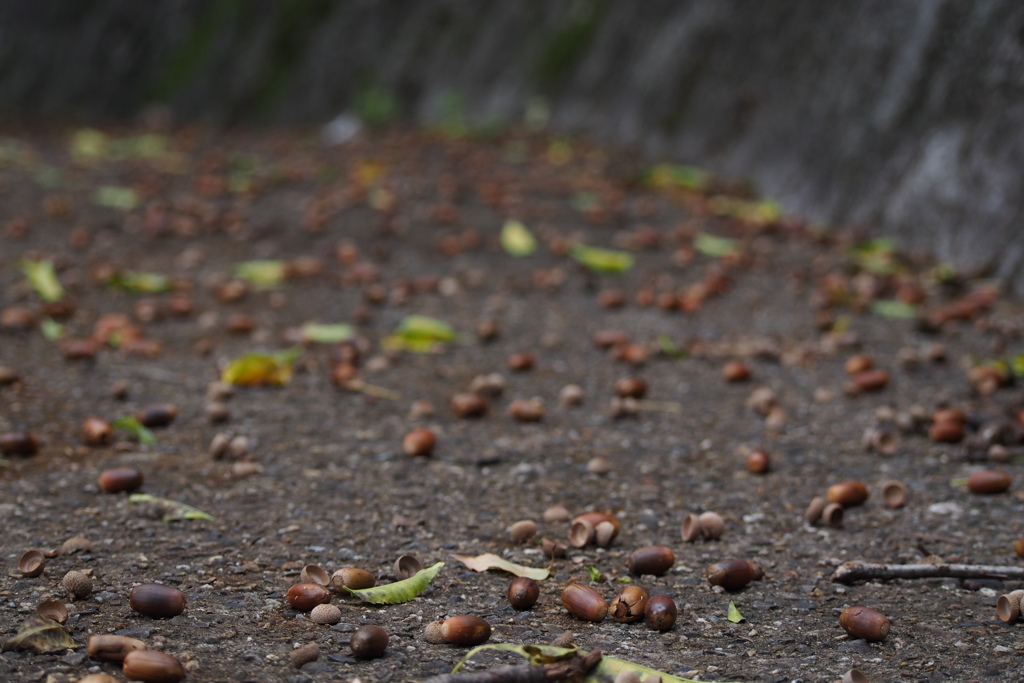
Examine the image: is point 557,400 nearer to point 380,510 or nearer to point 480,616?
point 380,510

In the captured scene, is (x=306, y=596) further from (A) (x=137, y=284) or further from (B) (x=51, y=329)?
(A) (x=137, y=284)

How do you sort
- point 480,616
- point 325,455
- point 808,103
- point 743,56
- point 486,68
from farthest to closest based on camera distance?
point 486,68
point 743,56
point 808,103
point 325,455
point 480,616

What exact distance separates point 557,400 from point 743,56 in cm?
553

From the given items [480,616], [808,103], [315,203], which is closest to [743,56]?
[808,103]

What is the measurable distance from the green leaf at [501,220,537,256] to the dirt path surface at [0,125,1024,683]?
5 centimetres

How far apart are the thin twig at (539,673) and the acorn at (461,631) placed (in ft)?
0.57

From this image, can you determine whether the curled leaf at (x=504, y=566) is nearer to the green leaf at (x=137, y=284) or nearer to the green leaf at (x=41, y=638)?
the green leaf at (x=41, y=638)

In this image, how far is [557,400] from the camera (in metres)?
3.78

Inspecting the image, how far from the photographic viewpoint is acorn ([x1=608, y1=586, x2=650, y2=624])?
2164 millimetres

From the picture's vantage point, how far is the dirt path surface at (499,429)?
2102 millimetres

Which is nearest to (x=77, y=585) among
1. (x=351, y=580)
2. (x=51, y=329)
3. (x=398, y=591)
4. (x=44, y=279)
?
(x=351, y=580)

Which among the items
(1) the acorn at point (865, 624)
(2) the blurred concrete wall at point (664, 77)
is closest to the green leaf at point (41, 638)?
(1) the acorn at point (865, 624)

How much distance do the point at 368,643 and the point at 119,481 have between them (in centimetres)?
118

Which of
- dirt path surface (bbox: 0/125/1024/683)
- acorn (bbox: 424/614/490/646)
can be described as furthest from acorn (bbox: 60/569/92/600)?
acorn (bbox: 424/614/490/646)
